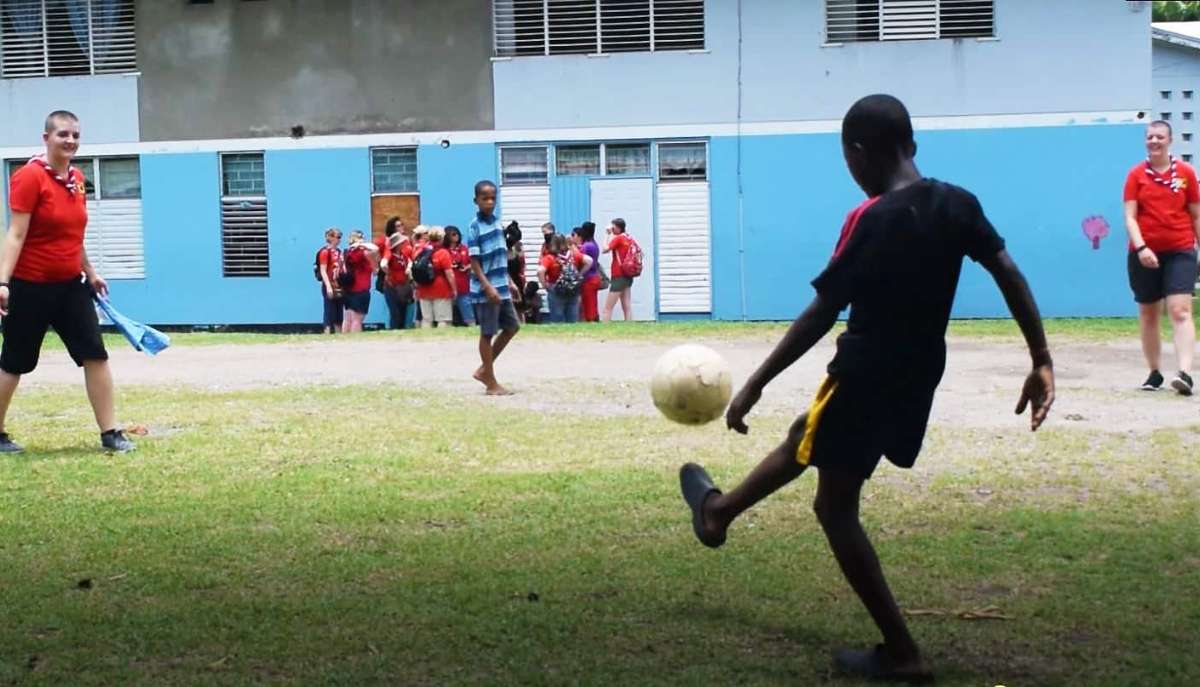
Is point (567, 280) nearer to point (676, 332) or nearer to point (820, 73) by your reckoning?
point (676, 332)

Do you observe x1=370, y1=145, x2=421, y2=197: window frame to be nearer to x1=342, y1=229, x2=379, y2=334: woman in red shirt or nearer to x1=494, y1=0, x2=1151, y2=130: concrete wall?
x1=494, y1=0, x2=1151, y2=130: concrete wall

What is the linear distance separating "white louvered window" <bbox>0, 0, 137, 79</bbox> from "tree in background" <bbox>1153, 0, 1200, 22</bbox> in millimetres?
35711

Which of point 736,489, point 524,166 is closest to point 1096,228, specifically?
point 524,166

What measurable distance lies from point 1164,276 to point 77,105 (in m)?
21.4

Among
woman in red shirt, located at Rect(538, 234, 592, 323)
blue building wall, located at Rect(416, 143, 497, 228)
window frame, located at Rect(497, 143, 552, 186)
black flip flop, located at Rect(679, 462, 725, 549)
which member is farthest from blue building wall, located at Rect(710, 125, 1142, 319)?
black flip flop, located at Rect(679, 462, 725, 549)

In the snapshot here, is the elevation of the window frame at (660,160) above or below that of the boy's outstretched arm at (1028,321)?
above

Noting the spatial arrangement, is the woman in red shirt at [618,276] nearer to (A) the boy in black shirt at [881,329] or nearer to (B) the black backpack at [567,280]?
(B) the black backpack at [567,280]

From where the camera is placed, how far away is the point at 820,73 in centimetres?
2689

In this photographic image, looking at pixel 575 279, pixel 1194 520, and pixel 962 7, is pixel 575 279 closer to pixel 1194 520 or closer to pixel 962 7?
pixel 962 7

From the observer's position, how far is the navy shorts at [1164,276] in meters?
12.3

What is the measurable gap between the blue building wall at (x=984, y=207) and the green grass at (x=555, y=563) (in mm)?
16429

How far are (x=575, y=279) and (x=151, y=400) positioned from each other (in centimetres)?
1154

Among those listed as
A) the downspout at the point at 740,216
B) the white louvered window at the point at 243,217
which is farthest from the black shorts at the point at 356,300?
the downspout at the point at 740,216

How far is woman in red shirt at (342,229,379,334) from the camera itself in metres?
24.6
